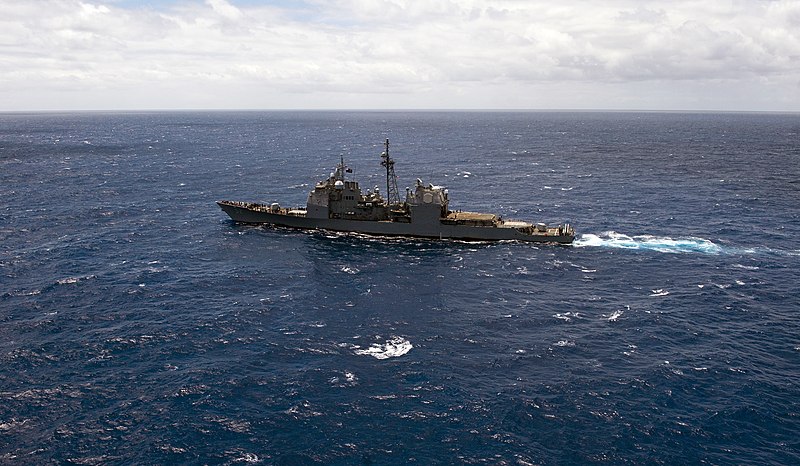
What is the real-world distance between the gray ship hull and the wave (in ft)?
16.6

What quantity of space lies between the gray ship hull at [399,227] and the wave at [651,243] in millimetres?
5056

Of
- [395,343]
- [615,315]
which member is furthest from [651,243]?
[395,343]

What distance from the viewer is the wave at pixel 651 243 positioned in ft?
293

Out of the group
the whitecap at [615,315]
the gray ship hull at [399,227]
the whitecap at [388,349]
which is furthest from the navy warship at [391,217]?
the whitecap at [388,349]

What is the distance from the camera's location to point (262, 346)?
57656 mm

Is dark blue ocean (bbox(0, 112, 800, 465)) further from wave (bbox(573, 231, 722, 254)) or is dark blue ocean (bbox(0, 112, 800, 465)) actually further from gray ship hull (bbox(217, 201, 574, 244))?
gray ship hull (bbox(217, 201, 574, 244))

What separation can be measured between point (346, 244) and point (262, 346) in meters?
40.1

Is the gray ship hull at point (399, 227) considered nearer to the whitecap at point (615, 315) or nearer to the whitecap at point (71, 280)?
the whitecap at point (615, 315)

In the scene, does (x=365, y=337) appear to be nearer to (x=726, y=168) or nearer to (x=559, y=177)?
(x=559, y=177)

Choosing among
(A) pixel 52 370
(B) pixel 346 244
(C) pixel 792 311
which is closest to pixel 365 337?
(A) pixel 52 370

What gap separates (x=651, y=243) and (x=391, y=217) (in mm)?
44947

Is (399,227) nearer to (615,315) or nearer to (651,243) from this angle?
(651,243)

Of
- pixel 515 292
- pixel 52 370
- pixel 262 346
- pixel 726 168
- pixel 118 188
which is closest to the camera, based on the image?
pixel 52 370

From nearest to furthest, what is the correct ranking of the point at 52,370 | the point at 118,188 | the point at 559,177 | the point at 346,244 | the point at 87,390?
the point at 87,390 < the point at 52,370 < the point at 346,244 < the point at 118,188 < the point at 559,177
